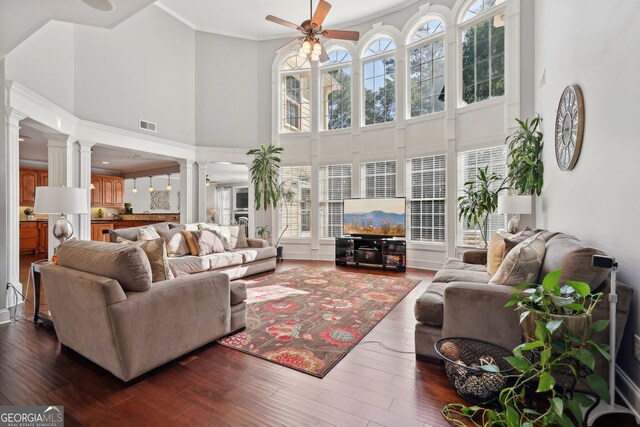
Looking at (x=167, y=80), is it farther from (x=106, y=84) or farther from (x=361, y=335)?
(x=361, y=335)

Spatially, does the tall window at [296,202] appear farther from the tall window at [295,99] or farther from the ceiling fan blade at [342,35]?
the ceiling fan blade at [342,35]

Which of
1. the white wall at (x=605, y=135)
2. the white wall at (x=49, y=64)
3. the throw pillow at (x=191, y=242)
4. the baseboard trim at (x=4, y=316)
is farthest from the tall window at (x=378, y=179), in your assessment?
the baseboard trim at (x=4, y=316)

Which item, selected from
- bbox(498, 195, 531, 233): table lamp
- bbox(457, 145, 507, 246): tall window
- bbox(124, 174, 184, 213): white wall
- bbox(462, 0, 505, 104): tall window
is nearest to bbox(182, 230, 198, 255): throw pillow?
bbox(498, 195, 531, 233): table lamp

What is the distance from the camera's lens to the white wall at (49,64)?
362cm

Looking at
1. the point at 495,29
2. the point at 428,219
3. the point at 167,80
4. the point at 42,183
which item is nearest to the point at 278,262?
the point at 428,219

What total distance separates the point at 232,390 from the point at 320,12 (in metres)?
4.06

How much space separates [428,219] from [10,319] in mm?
6212

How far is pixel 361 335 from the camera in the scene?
2.68 m

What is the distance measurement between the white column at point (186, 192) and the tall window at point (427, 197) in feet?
16.3

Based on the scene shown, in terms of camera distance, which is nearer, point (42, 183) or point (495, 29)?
point (495, 29)

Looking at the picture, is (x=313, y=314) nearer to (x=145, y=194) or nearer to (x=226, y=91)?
(x=226, y=91)

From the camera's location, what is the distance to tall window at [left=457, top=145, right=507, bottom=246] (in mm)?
5008

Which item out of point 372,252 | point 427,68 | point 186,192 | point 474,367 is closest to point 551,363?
point 474,367

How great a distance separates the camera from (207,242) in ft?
15.8
